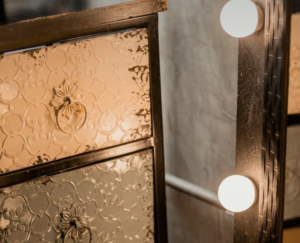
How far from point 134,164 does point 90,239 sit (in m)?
0.15

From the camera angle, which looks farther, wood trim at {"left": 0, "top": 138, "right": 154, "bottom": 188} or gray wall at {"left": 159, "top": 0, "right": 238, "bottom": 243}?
gray wall at {"left": 159, "top": 0, "right": 238, "bottom": 243}

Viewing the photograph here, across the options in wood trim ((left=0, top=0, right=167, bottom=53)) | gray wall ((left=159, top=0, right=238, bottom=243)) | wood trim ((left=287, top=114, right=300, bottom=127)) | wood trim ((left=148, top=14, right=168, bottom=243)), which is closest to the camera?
wood trim ((left=0, top=0, right=167, bottom=53))

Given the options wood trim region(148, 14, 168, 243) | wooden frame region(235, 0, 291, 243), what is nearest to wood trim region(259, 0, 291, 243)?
wooden frame region(235, 0, 291, 243)

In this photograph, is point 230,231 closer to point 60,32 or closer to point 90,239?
point 90,239

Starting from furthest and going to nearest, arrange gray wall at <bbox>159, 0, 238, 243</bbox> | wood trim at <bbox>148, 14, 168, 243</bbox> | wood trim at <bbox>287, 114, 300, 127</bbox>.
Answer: gray wall at <bbox>159, 0, 238, 243</bbox> → wood trim at <bbox>287, 114, 300, 127</bbox> → wood trim at <bbox>148, 14, 168, 243</bbox>

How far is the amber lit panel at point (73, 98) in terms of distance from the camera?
→ 0.64m

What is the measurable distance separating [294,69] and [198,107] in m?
0.46

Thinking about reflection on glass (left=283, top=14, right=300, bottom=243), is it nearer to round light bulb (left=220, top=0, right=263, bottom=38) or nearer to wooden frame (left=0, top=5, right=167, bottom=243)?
round light bulb (left=220, top=0, right=263, bottom=38)

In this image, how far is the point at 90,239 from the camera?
29.7 inches

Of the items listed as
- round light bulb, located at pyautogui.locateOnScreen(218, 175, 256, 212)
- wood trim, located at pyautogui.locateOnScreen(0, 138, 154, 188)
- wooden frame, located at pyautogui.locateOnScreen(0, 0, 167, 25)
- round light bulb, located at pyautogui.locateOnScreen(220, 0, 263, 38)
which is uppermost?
wooden frame, located at pyautogui.locateOnScreen(0, 0, 167, 25)

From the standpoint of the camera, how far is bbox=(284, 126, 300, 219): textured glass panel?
2.79ft

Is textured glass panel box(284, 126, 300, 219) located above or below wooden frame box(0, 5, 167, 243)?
below

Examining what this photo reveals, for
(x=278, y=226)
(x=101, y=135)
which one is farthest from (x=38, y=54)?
(x=278, y=226)

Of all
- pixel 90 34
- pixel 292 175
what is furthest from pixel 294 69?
pixel 90 34
